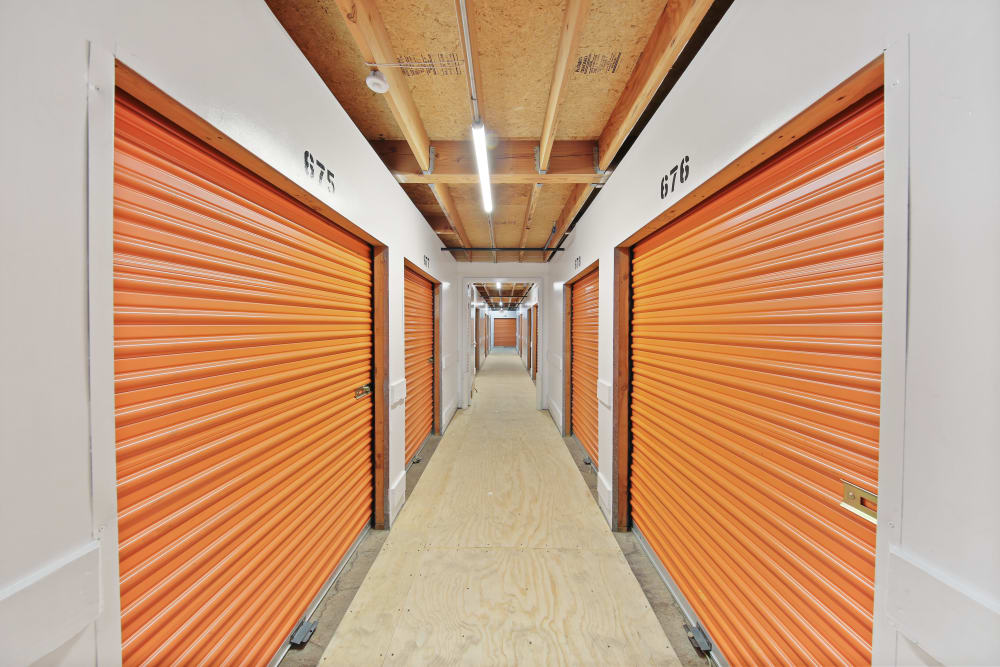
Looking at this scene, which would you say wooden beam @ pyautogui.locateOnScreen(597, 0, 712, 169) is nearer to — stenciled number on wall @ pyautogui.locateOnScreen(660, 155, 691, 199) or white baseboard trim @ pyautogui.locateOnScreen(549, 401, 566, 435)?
stenciled number on wall @ pyautogui.locateOnScreen(660, 155, 691, 199)

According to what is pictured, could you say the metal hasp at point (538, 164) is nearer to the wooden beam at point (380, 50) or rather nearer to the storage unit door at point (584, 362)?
the wooden beam at point (380, 50)

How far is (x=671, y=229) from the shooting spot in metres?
1.89

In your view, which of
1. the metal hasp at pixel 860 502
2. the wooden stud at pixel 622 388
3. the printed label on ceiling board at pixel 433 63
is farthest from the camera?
the wooden stud at pixel 622 388

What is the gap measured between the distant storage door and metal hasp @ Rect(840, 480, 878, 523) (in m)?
2.03

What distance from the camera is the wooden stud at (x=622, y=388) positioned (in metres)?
2.41

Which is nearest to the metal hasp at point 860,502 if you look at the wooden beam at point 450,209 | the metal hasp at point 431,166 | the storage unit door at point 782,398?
the storage unit door at point 782,398

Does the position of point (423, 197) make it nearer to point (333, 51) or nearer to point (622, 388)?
point (333, 51)

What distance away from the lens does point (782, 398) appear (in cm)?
115
